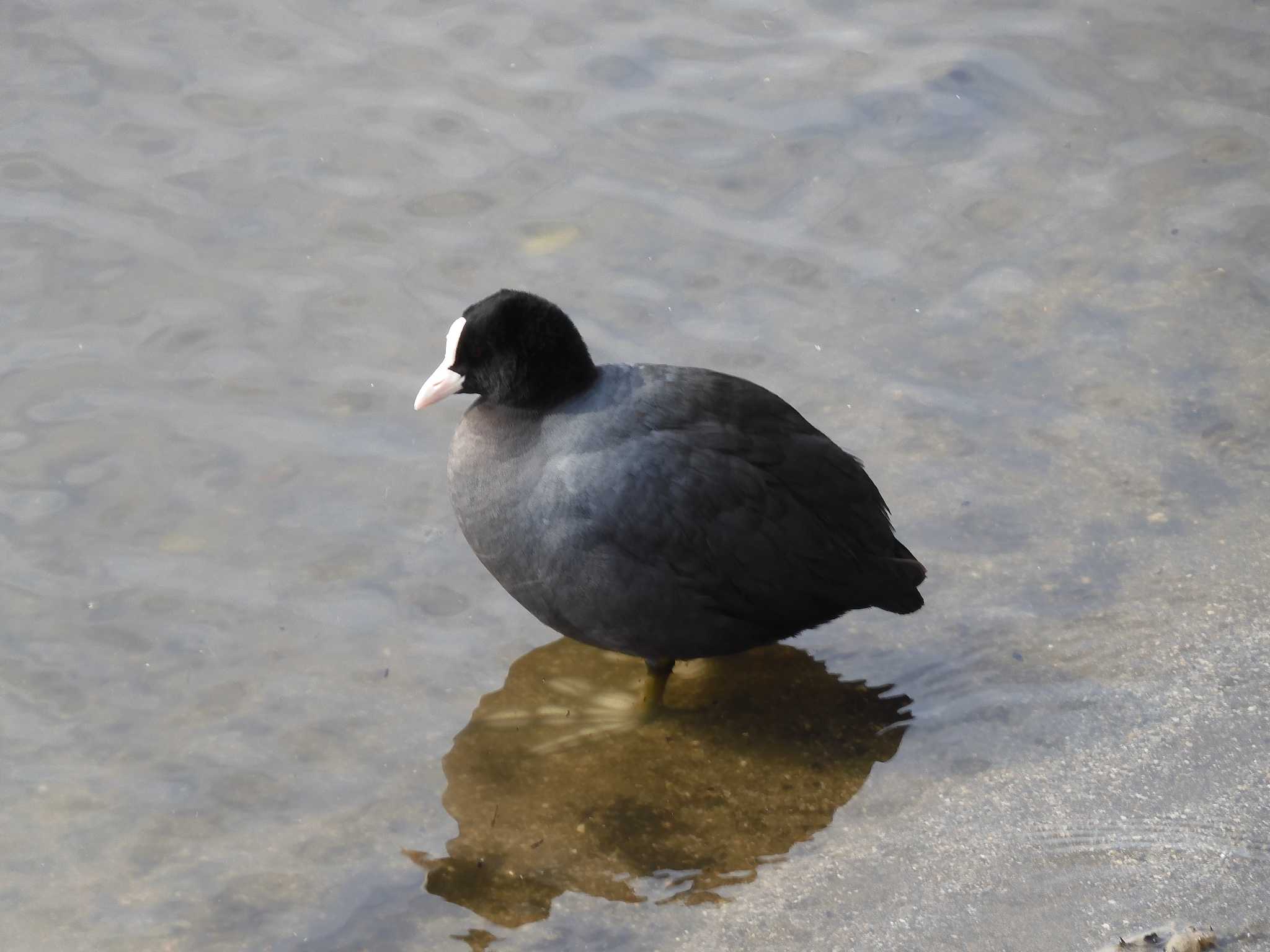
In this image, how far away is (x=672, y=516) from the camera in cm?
395

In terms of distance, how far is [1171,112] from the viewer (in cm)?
648

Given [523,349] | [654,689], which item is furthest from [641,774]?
[523,349]

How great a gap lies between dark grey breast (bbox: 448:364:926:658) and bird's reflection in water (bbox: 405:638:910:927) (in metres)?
0.27

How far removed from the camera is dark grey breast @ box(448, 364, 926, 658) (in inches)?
155

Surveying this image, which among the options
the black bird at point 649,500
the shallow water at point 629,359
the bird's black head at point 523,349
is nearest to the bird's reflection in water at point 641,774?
the shallow water at point 629,359

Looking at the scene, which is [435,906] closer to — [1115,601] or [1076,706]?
[1076,706]

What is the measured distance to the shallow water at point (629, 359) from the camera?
12.2 feet

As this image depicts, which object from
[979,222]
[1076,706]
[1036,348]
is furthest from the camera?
[979,222]

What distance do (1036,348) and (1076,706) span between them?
5.79 feet

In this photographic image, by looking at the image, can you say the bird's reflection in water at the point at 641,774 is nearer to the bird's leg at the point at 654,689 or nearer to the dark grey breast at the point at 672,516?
the bird's leg at the point at 654,689

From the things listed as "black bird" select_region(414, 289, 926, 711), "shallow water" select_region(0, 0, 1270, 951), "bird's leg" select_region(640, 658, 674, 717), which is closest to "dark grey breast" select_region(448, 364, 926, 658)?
"black bird" select_region(414, 289, 926, 711)

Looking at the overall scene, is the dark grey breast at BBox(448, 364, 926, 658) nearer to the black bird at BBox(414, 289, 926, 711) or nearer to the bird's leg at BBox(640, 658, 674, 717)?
the black bird at BBox(414, 289, 926, 711)

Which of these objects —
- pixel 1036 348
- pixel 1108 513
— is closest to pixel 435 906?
pixel 1108 513

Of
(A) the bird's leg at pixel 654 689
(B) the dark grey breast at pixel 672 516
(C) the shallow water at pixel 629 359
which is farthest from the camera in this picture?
(A) the bird's leg at pixel 654 689
